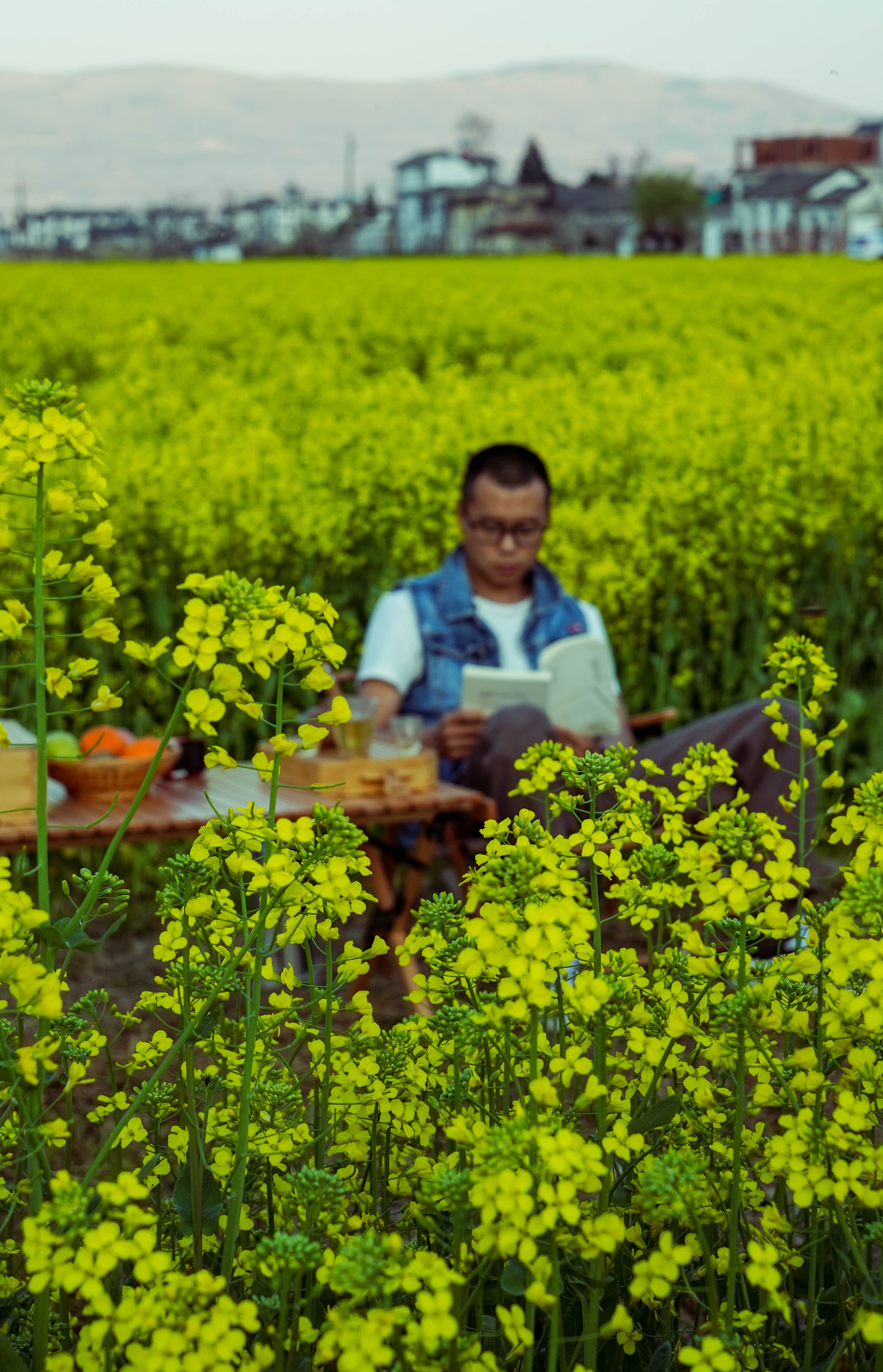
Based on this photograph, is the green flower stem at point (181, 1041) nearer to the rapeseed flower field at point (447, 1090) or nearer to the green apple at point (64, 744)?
the rapeseed flower field at point (447, 1090)

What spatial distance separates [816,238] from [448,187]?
63.6 metres

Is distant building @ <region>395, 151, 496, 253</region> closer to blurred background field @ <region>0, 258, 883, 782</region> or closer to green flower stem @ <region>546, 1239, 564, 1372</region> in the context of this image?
blurred background field @ <region>0, 258, 883, 782</region>

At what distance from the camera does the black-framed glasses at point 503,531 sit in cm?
455

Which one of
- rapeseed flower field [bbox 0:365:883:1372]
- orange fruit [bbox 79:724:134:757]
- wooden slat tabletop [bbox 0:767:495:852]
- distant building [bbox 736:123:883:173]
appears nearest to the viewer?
rapeseed flower field [bbox 0:365:883:1372]

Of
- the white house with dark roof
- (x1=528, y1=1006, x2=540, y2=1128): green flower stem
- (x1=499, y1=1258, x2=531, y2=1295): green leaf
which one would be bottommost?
(x1=499, y1=1258, x2=531, y2=1295): green leaf

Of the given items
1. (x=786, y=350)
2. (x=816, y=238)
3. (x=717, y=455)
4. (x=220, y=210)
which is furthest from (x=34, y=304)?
(x=220, y=210)

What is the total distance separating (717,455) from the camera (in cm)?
701

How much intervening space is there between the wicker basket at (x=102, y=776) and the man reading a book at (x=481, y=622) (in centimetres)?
90

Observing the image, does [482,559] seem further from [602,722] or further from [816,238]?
[816,238]

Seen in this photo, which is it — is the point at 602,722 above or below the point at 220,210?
below

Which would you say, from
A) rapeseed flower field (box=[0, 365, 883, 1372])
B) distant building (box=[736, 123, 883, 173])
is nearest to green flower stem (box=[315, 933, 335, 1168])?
rapeseed flower field (box=[0, 365, 883, 1372])

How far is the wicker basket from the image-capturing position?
12.4 ft

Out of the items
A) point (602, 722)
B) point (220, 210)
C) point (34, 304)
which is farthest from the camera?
point (220, 210)

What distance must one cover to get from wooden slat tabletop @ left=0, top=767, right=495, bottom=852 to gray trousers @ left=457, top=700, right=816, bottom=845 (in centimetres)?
7
